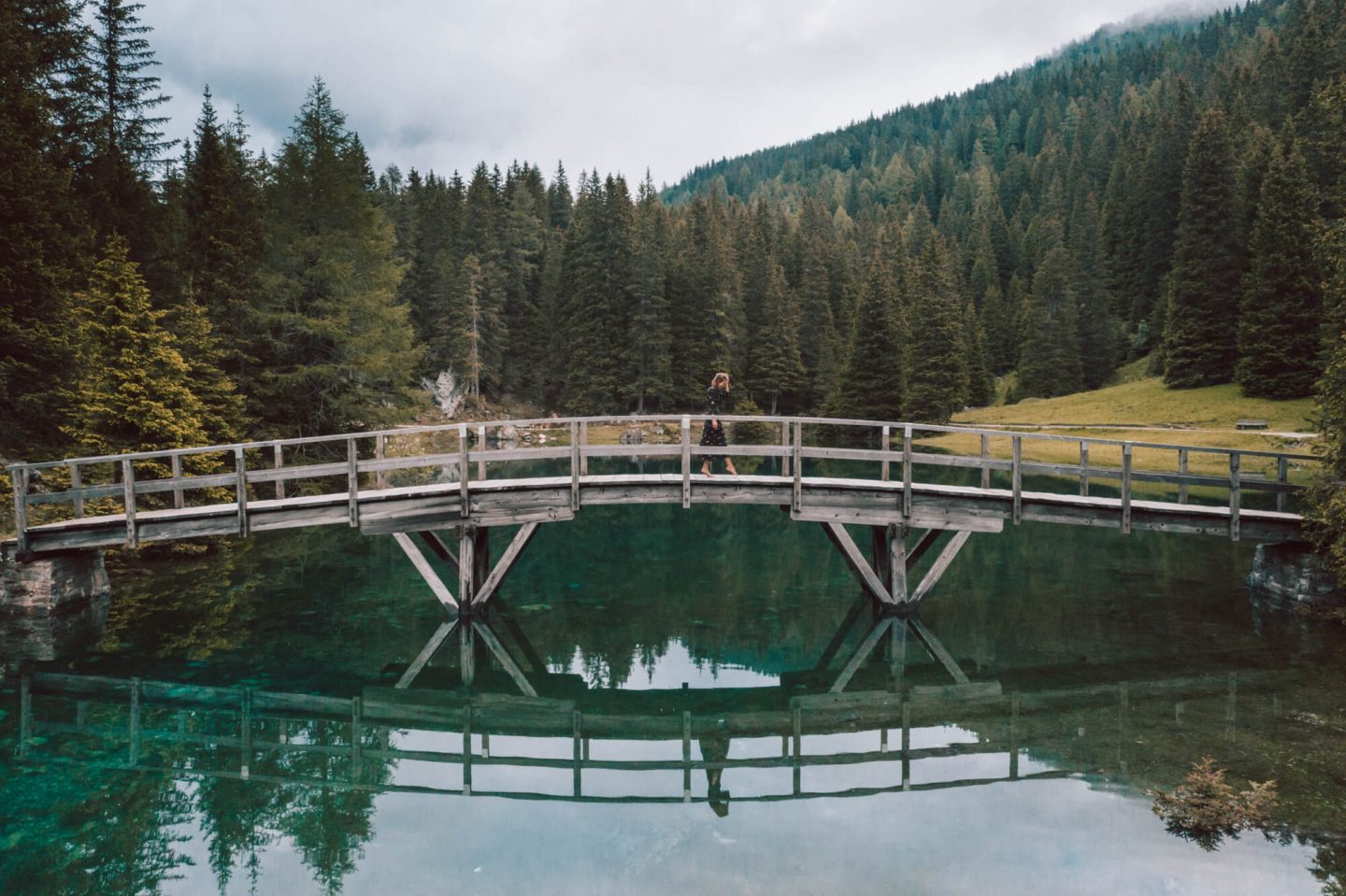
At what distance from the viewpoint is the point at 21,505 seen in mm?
17594

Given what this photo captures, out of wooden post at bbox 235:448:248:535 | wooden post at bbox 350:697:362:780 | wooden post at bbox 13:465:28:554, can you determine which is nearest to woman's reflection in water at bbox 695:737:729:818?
wooden post at bbox 350:697:362:780

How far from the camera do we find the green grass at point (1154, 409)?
44156mm

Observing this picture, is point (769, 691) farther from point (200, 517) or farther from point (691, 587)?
point (200, 517)

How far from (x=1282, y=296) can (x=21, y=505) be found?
5277cm

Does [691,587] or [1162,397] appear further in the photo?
[1162,397]

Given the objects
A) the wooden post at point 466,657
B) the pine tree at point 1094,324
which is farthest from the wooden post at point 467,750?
the pine tree at point 1094,324

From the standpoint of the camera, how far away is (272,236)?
34.0m

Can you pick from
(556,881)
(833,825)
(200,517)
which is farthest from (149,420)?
(833,825)

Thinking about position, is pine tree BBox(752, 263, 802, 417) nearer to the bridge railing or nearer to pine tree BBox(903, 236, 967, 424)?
pine tree BBox(903, 236, 967, 424)

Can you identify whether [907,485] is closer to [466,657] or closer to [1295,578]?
Result: [1295,578]

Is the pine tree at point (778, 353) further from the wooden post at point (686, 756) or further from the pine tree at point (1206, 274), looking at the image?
the wooden post at point (686, 756)

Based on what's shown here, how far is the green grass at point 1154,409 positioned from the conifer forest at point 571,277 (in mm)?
1368

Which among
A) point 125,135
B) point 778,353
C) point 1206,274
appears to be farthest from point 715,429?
point 778,353

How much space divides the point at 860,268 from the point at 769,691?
8138 cm
